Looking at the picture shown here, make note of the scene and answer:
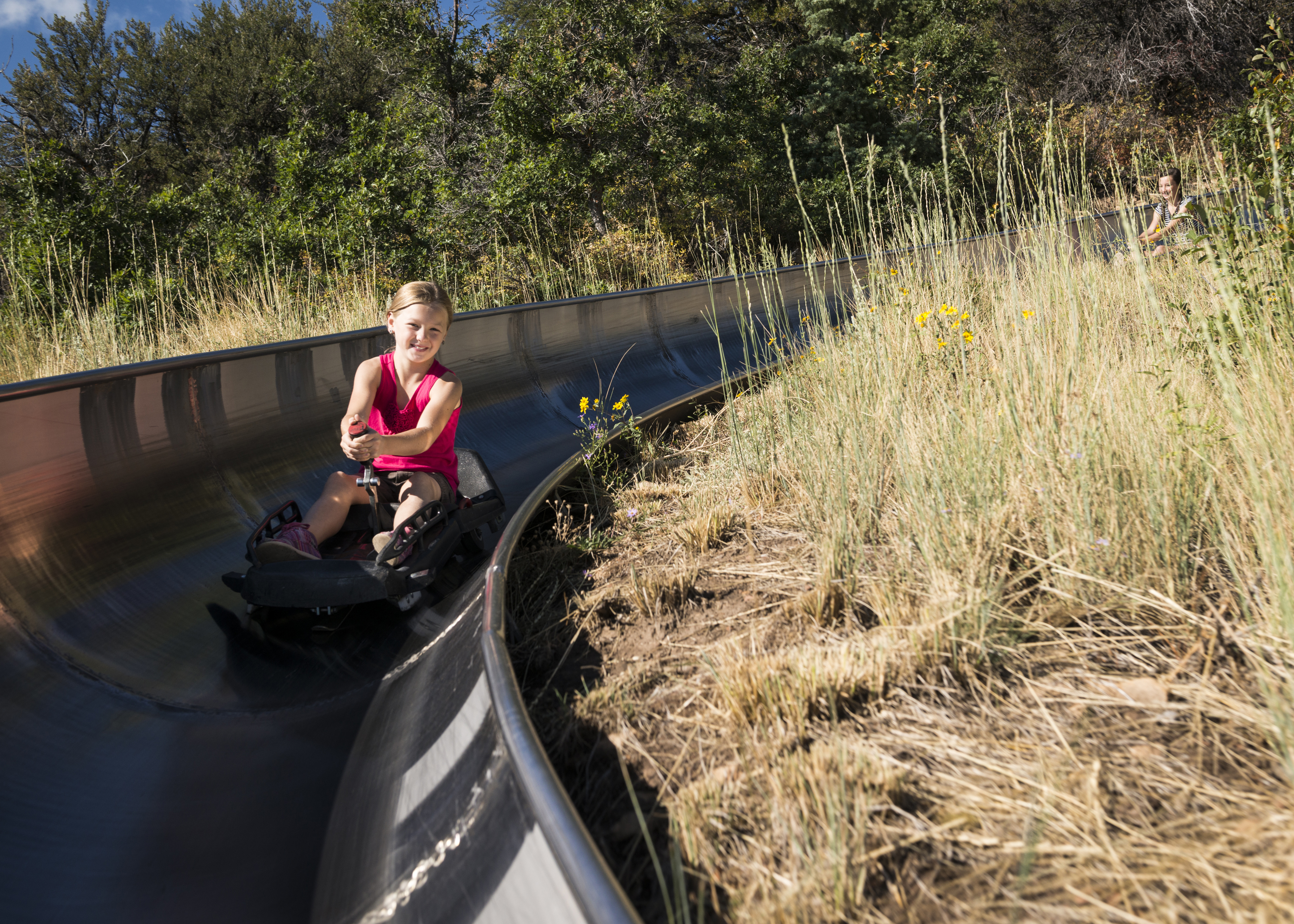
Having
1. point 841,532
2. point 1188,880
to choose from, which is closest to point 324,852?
point 841,532

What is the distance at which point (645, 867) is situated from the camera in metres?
1.63

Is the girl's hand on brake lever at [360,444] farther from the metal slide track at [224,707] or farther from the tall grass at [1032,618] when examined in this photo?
the tall grass at [1032,618]

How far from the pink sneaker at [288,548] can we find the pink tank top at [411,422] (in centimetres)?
49

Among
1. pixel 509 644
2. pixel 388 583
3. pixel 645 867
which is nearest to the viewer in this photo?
pixel 645 867

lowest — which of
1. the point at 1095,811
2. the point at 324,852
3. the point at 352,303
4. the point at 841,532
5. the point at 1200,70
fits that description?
the point at 324,852

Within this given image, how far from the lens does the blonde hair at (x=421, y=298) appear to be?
11.3ft

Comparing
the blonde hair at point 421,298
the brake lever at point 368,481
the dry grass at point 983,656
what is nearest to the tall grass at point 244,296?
the blonde hair at point 421,298

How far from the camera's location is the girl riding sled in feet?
10.4

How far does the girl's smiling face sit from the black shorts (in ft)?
1.60

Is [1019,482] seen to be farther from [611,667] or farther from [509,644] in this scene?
[509,644]

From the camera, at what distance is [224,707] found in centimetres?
269

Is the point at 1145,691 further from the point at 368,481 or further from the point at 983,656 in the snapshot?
the point at 368,481

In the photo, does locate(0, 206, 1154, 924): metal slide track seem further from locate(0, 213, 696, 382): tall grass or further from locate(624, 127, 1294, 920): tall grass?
locate(0, 213, 696, 382): tall grass

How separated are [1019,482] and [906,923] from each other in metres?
1.37
